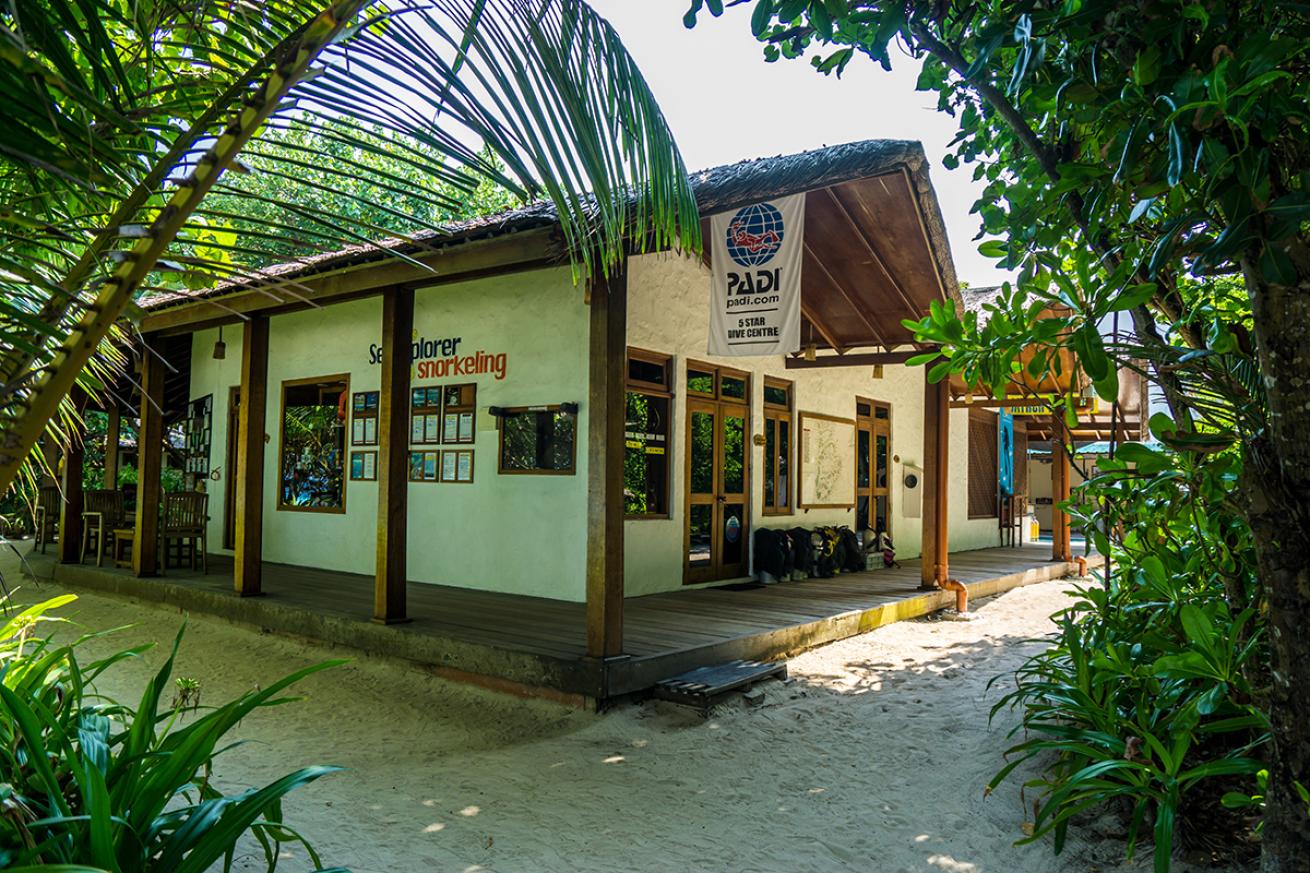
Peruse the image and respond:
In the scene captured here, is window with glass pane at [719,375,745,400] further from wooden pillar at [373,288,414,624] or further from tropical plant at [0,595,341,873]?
tropical plant at [0,595,341,873]

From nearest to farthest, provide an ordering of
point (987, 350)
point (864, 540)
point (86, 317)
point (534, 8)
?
point (86, 317)
point (534, 8)
point (987, 350)
point (864, 540)

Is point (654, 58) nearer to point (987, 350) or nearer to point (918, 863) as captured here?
point (987, 350)

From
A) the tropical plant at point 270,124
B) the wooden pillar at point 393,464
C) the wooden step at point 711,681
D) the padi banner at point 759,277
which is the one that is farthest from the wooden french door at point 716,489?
the tropical plant at point 270,124

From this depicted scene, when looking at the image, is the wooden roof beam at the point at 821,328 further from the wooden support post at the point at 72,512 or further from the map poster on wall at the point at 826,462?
the wooden support post at the point at 72,512

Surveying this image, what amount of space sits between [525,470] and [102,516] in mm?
5363

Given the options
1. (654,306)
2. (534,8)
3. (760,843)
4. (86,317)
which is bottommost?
(760,843)

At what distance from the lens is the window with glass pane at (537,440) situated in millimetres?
7621

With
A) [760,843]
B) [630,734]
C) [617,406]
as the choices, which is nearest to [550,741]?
[630,734]

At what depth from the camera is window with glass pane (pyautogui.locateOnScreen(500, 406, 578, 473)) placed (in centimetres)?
762

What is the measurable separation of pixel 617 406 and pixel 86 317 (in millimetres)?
3996

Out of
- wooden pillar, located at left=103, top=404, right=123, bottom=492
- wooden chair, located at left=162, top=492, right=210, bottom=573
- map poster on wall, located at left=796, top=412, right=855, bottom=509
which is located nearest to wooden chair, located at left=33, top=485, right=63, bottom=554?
wooden pillar, located at left=103, top=404, right=123, bottom=492

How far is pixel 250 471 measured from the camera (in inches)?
296

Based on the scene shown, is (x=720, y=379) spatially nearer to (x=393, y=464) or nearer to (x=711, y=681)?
(x=393, y=464)

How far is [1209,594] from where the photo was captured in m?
3.29
